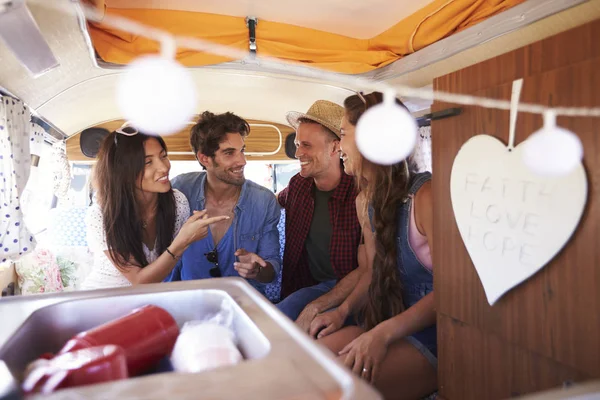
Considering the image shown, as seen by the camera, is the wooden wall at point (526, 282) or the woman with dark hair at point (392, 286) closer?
the wooden wall at point (526, 282)

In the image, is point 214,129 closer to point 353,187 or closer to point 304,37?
point 304,37

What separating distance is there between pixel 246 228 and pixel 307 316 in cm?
77

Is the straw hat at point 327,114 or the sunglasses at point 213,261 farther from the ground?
the straw hat at point 327,114

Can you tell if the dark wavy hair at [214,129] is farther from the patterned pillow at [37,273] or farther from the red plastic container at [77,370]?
the red plastic container at [77,370]

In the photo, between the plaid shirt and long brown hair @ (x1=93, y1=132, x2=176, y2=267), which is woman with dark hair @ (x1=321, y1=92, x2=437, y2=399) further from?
long brown hair @ (x1=93, y1=132, x2=176, y2=267)

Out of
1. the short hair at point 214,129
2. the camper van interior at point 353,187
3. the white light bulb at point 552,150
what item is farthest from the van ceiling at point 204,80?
the white light bulb at point 552,150

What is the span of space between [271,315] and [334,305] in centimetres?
147

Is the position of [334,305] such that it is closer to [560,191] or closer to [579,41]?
[560,191]

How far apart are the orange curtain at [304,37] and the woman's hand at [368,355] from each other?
133cm

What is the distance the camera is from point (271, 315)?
2.52 feet

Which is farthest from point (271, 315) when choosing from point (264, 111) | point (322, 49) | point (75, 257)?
point (75, 257)

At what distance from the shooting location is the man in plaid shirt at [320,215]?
244 cm

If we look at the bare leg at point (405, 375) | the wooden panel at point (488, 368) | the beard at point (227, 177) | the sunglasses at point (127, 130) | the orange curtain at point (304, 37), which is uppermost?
the orange curtain at point (304, 37)

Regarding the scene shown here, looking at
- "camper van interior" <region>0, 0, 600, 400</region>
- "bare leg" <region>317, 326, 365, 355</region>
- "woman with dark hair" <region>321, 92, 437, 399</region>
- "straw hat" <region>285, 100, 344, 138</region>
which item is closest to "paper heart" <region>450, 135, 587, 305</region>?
"camper van interior" <region>0, 0, 600, 400</region>
